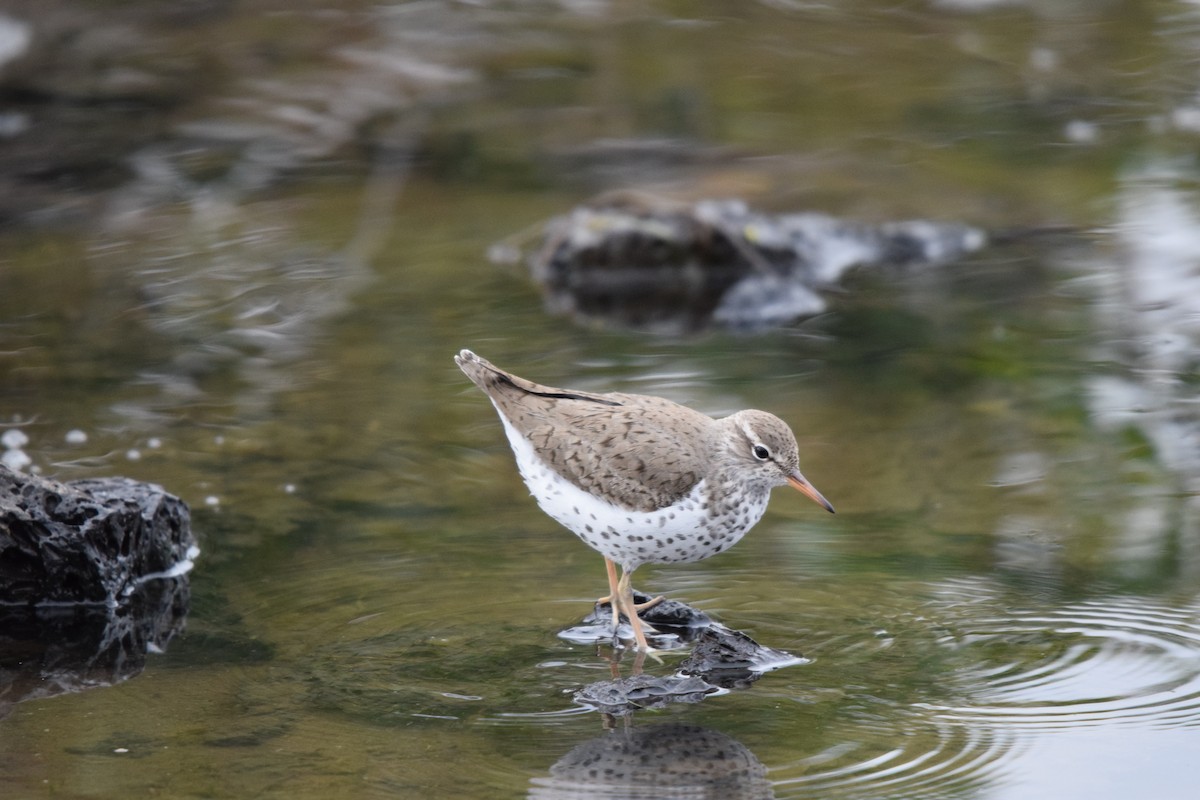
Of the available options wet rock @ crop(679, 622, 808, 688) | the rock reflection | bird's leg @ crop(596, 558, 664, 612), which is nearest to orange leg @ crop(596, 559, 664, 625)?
bird's leg @ crop(596, 558, 664, 612)

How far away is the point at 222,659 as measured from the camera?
6773 mm

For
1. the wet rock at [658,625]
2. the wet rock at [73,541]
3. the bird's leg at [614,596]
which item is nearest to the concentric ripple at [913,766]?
the wet rock at [658,625]

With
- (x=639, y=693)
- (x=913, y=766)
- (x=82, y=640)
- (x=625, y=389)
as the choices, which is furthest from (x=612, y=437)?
(x=625, y=389)

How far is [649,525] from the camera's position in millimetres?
6680

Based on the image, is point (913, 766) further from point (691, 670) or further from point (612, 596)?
point (612, 596)

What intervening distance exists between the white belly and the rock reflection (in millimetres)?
934

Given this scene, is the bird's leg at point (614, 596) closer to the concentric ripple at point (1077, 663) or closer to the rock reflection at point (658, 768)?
the rock reflection at point (658, 768)

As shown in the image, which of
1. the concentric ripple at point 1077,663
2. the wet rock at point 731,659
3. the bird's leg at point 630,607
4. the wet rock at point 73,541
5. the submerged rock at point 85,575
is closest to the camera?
the concentric ripple at point 1077,663

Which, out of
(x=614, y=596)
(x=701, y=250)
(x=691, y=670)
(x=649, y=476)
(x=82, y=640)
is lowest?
(x=82, y=640)

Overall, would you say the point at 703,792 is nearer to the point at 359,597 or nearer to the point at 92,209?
the point at 359,597

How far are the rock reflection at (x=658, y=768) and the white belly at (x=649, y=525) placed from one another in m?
0.93

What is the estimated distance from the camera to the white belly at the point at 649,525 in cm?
667

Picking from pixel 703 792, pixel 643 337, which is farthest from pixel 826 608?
pixel 643 337

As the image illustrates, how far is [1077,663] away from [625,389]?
440cm
